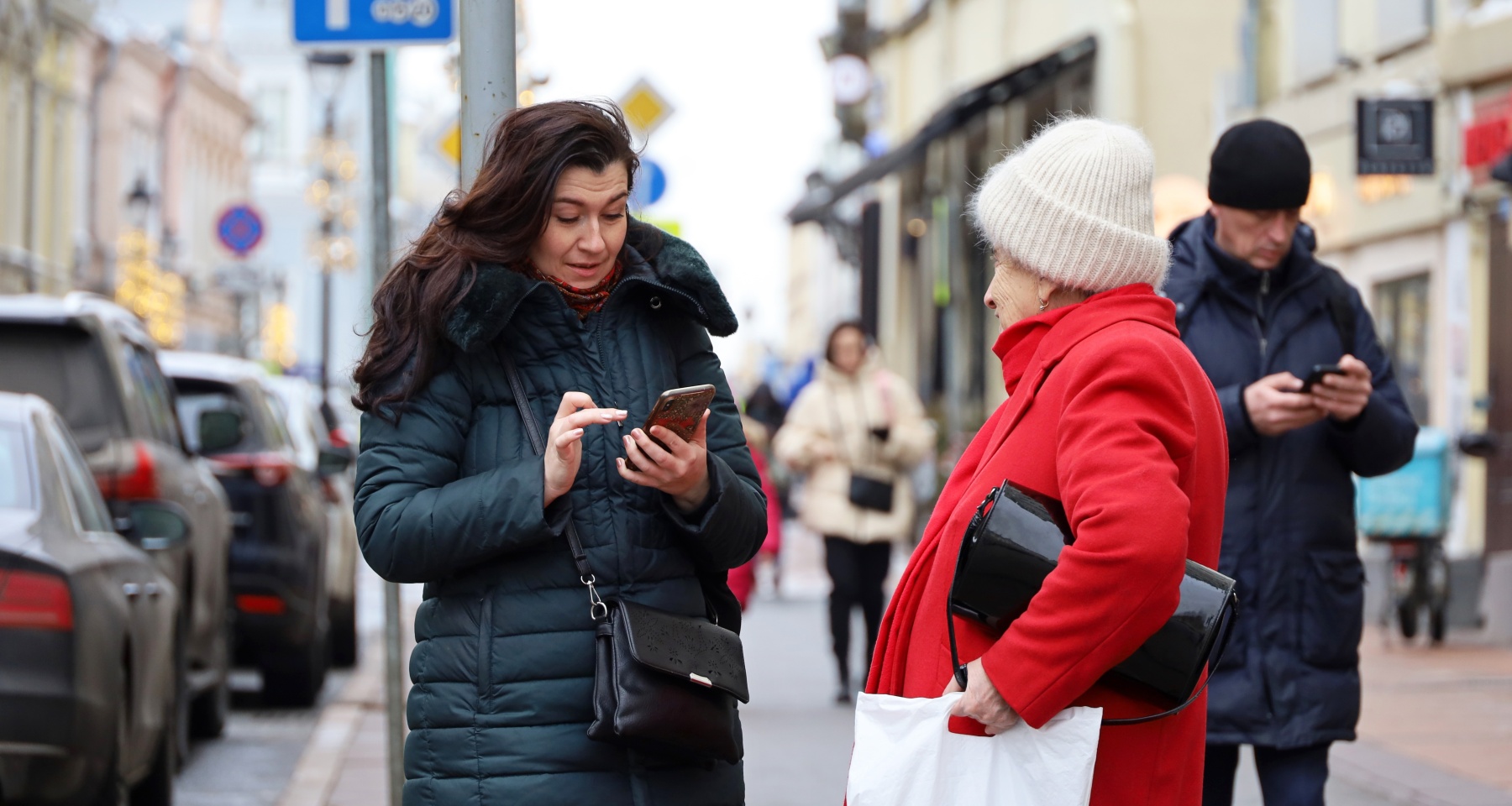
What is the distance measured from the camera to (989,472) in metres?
3.39

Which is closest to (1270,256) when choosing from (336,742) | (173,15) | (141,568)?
(141,568)

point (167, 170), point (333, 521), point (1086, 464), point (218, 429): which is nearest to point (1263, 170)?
point (1086, 464)

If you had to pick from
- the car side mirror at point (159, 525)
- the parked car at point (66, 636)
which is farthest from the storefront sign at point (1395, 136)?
the parked car at point (66, 636)

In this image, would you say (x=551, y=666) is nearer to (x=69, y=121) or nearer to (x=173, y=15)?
(x=69, y=121)

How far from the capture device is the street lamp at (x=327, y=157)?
21314 millimetres

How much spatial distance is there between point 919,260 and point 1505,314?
17532 mm

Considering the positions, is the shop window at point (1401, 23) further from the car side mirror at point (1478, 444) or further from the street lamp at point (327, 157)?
the street lamp at point (327, 157)

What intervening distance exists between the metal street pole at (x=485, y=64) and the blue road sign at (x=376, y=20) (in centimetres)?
205

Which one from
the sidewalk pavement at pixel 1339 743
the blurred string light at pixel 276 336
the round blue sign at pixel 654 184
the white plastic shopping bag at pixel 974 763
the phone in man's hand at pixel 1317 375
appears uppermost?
the round blue sign at pixel 654 184

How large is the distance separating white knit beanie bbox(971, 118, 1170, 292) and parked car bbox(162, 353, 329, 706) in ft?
26.9

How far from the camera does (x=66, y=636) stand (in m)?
6.03

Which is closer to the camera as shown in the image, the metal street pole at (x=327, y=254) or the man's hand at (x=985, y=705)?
the man's hand at (x=985, y=705)

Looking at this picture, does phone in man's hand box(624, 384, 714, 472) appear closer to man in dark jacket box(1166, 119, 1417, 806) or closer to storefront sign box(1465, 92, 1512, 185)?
man in dark jacket box(1166, 119, 1417, 806)

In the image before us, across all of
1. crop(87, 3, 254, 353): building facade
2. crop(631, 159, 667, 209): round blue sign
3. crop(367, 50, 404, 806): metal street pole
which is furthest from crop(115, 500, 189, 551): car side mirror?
crop(87, 3, 254, 353): building facade
